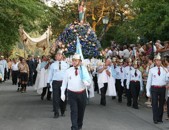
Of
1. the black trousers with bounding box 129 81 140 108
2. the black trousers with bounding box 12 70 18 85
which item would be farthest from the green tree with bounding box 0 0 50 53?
the black trousers with bounding box 12 70 18 85

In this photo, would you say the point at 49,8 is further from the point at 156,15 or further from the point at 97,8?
the point at 97,8

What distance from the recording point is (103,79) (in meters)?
18.1

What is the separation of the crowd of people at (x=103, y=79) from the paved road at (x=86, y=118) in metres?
0.50

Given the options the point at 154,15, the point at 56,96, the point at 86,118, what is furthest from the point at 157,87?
the point at 154,15

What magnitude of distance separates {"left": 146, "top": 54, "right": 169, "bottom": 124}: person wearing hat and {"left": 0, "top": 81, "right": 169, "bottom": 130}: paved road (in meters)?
0.39

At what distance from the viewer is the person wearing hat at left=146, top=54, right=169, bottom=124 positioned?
42.9 ft

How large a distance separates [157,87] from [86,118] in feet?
7.79

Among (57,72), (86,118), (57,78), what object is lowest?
(86,118)

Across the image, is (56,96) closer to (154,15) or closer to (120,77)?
(120,77)

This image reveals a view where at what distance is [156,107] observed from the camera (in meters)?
13.0

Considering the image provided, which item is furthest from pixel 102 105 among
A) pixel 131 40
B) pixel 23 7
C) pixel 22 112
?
pixel 131 40

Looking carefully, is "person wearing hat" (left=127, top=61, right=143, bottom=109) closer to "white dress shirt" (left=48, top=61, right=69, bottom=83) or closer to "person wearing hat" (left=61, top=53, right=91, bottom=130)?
"white dress shirt" (left=48, top=61, right=69, bottom=83)

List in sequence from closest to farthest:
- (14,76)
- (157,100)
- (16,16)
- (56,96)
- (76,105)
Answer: (76,105), (157,100), (56,96), (16,16), (14,76)

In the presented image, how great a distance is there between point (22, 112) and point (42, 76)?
14.5 feet
